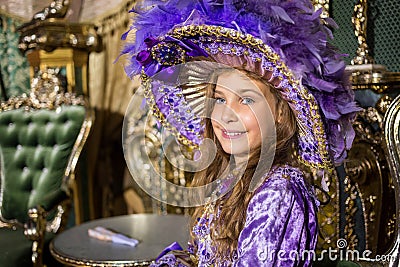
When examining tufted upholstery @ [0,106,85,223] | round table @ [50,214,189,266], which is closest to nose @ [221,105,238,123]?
round table @ [50,214,189,266]

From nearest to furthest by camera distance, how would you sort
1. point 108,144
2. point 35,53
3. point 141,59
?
point 141,59, point 35,53, point 108,144

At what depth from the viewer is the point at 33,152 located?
307 cm

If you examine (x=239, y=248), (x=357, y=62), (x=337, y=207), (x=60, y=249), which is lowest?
(x=60, y=249)

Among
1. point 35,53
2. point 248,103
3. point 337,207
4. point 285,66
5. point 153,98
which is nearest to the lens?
point 285,66

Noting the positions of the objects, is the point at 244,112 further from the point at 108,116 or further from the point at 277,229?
the point at 108,116

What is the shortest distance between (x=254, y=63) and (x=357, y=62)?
3.03ft

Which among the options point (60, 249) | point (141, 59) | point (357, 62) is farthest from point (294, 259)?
point (60, 249)

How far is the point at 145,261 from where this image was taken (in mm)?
2004

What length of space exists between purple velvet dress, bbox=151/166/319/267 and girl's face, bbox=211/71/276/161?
0.10 m

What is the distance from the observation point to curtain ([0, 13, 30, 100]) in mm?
3832

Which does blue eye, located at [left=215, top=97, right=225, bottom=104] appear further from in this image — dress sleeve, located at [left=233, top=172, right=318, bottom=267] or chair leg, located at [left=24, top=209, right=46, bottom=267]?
chair leg, located at [left=24, top=209, right=46, bottom=267]

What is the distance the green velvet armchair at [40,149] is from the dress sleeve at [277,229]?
172cm

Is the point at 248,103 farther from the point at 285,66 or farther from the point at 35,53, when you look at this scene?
the point at 35,53

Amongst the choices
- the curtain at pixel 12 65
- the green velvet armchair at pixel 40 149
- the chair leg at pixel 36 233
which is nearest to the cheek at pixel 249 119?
the chair leg at pixel 36 233
